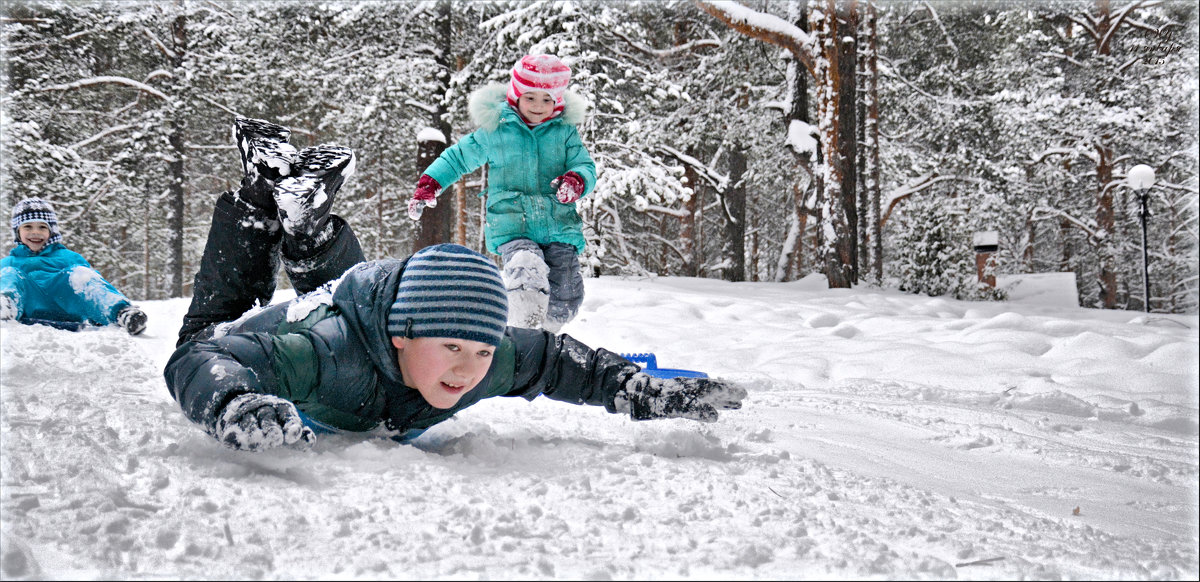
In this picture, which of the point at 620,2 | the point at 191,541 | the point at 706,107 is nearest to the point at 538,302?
the point at 191,541

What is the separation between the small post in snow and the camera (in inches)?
437

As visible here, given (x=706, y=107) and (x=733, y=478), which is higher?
(x=706, y=107)

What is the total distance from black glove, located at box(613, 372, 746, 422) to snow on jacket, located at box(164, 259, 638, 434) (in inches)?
3.1

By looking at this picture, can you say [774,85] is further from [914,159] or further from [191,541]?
[191,541]

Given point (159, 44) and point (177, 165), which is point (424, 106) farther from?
point (177, 165)

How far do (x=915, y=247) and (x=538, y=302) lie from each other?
7966mm

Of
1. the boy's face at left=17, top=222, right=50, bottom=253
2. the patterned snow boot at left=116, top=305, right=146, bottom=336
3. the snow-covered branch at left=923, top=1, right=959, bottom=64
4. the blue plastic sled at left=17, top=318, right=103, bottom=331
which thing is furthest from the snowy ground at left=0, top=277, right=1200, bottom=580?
the snow-covered branch at left=923, top=1, right=959, bottom=64

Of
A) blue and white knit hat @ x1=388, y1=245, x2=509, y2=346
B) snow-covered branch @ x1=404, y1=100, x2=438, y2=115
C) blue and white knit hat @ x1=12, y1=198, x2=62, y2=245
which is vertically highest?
snow-covered branch @ x1=404, y1=100, x2=438, y2=115

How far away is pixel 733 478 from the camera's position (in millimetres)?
1506

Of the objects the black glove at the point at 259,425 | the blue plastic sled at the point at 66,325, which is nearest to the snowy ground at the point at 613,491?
the black glove at the point at 259,425

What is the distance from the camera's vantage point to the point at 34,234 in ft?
17.1

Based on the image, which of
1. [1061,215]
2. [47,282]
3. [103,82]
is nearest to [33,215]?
[47,282]

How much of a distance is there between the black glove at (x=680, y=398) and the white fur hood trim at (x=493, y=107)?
2262mm

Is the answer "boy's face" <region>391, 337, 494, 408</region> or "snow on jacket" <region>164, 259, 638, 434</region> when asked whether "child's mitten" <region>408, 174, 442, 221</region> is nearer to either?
"snow on jacket" <region>164, 259, 638, 434</region>
